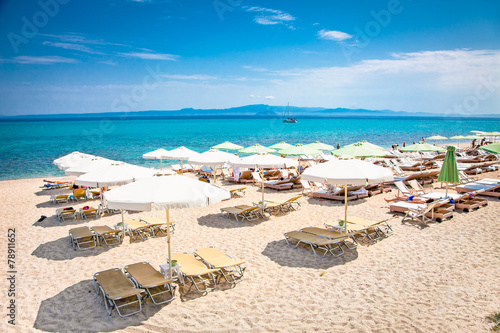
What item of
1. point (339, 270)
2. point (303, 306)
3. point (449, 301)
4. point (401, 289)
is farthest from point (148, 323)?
point (449, 301)

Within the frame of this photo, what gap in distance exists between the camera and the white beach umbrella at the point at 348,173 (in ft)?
22.2

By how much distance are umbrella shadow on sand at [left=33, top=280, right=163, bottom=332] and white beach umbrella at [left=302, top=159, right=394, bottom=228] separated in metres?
4.08

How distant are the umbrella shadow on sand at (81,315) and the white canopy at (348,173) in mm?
4079

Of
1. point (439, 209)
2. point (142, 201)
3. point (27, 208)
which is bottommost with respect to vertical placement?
point (27, 208)

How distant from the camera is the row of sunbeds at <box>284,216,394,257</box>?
6.97m

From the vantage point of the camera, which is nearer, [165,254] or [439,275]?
[439,275]

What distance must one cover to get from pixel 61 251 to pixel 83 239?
76 centimetres

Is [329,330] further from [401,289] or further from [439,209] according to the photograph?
[439,209]

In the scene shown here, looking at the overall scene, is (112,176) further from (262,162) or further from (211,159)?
(211,159)

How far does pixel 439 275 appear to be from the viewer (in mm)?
5840

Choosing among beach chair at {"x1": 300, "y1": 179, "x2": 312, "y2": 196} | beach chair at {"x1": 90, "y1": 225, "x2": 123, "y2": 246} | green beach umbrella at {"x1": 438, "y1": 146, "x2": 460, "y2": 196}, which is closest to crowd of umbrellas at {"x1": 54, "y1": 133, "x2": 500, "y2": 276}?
green beach umbrella at {"x1": 438, "y1": 146, "x2": 460, "y2": 196}

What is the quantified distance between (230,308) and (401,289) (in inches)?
111

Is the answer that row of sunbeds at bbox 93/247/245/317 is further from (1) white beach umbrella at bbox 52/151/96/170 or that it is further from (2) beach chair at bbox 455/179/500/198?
(2) beach chair at bbox 455/179/500/198

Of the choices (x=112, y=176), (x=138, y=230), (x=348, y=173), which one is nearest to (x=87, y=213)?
(x=138, y=230)
